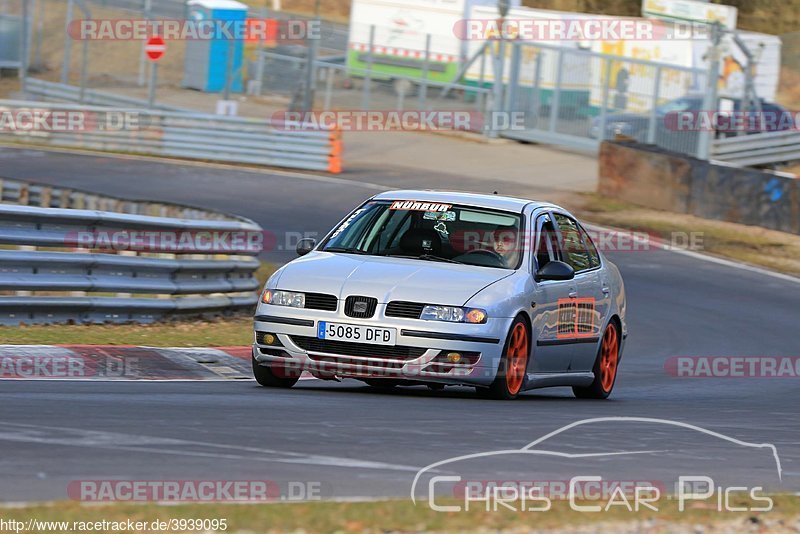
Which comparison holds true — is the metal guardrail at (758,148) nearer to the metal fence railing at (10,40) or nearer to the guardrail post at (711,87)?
the guardrail post at (711,87)

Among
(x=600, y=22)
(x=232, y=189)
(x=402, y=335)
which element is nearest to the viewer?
(x=402, y=335)

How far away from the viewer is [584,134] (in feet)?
122

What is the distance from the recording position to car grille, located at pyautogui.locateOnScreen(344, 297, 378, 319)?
9273mm

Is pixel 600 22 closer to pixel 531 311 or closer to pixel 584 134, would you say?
pixel 584 134

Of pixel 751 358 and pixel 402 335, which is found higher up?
pixel 402 335

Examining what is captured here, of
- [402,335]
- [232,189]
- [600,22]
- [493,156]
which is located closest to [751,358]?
[402,335]

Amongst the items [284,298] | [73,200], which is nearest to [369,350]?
[284,298]

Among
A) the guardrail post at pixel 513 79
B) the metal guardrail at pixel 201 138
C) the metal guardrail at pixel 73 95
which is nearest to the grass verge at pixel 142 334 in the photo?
the metal guardrail at pixel 201 138

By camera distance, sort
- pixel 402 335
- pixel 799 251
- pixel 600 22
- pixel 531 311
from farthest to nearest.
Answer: pixel 600 22, pixel 799 251, pixel 531 311, pixel 402 335

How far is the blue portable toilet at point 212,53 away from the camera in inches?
1783

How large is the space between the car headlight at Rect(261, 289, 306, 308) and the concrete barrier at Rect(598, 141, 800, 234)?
16.9 metres

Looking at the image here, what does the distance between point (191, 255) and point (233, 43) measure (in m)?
31.6

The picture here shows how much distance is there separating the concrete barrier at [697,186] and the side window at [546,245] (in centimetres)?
1500

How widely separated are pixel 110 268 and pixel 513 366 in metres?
4.56
